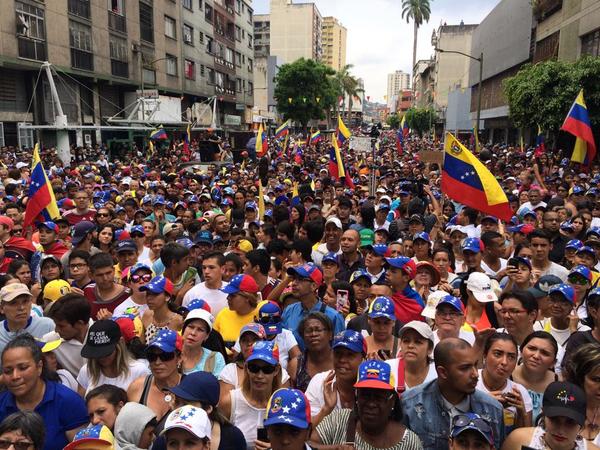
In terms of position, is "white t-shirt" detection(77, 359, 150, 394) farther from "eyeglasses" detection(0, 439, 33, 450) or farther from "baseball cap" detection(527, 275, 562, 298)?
"baseball cap" detection(527, 275, 562, 298)

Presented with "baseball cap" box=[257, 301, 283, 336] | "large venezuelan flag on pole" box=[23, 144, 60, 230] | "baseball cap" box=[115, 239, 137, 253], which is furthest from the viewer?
"large venezuelan flag on pole" box=[23, 144, 60, 230]

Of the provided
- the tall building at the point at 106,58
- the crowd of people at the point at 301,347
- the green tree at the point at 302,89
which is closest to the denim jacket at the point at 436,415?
the crowd of people at the point at 301,347

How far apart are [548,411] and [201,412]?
1846 millimetres

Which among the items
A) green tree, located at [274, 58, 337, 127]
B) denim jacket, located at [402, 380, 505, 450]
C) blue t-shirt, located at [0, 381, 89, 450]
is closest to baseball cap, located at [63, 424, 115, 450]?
blue t-shirt, located at [0, 381, 89, 450]

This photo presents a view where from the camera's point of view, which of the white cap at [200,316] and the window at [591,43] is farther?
the window at [591,43]

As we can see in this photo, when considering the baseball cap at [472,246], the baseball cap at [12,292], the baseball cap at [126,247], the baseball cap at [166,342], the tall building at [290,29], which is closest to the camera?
the baseball cap at [166,342]

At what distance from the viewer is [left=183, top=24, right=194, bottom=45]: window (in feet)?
150

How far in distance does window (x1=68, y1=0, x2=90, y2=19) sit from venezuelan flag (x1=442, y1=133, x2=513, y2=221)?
28768 mm

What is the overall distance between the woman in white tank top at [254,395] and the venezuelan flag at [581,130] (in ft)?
37.2

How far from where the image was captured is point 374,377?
9.55 ft

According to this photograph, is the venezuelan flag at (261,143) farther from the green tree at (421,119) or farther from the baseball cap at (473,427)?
the green tree at (421,119)

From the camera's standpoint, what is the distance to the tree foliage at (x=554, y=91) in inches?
747

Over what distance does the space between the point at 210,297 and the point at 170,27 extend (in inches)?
1670

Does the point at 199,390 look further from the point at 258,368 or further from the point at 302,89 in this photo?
the point at 302,89
